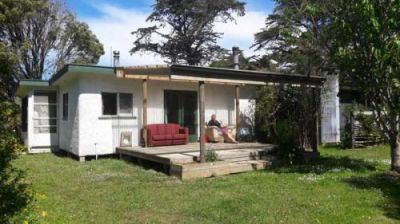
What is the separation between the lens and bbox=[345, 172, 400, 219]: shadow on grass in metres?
6.24

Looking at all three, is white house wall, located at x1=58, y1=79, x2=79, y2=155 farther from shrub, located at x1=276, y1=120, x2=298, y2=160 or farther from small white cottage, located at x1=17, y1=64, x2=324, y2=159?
shrub, located at x1=276, y1=120, x2=298, y2=160

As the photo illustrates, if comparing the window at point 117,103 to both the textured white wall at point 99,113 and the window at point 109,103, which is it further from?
the textured white wall at point 99,113

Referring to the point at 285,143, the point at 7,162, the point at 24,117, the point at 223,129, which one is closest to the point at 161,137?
the point at 223,129

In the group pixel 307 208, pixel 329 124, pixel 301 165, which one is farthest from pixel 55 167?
pixel 329 124

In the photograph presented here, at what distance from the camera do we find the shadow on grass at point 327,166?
9.56m

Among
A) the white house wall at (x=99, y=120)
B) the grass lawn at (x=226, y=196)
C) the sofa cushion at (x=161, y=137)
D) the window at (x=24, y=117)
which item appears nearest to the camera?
the grass lawn at (x=226, y=196)

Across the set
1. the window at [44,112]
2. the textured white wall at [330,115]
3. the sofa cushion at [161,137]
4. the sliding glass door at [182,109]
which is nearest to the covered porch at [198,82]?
the sofa cushion at [161,137]

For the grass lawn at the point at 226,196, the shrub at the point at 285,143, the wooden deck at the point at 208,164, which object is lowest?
the grass lawn at the point at 226,196

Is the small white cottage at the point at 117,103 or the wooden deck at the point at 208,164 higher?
the small white cottage at the point at 117,103

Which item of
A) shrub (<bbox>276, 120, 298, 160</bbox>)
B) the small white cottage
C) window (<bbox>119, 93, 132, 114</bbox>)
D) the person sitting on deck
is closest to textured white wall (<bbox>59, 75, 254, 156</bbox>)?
the small white cottage

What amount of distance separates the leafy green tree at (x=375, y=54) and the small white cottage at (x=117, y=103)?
9.56 feet

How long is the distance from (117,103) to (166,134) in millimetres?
1885

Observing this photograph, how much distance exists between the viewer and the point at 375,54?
7.95m

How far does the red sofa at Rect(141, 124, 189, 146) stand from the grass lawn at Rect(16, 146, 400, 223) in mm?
2185
